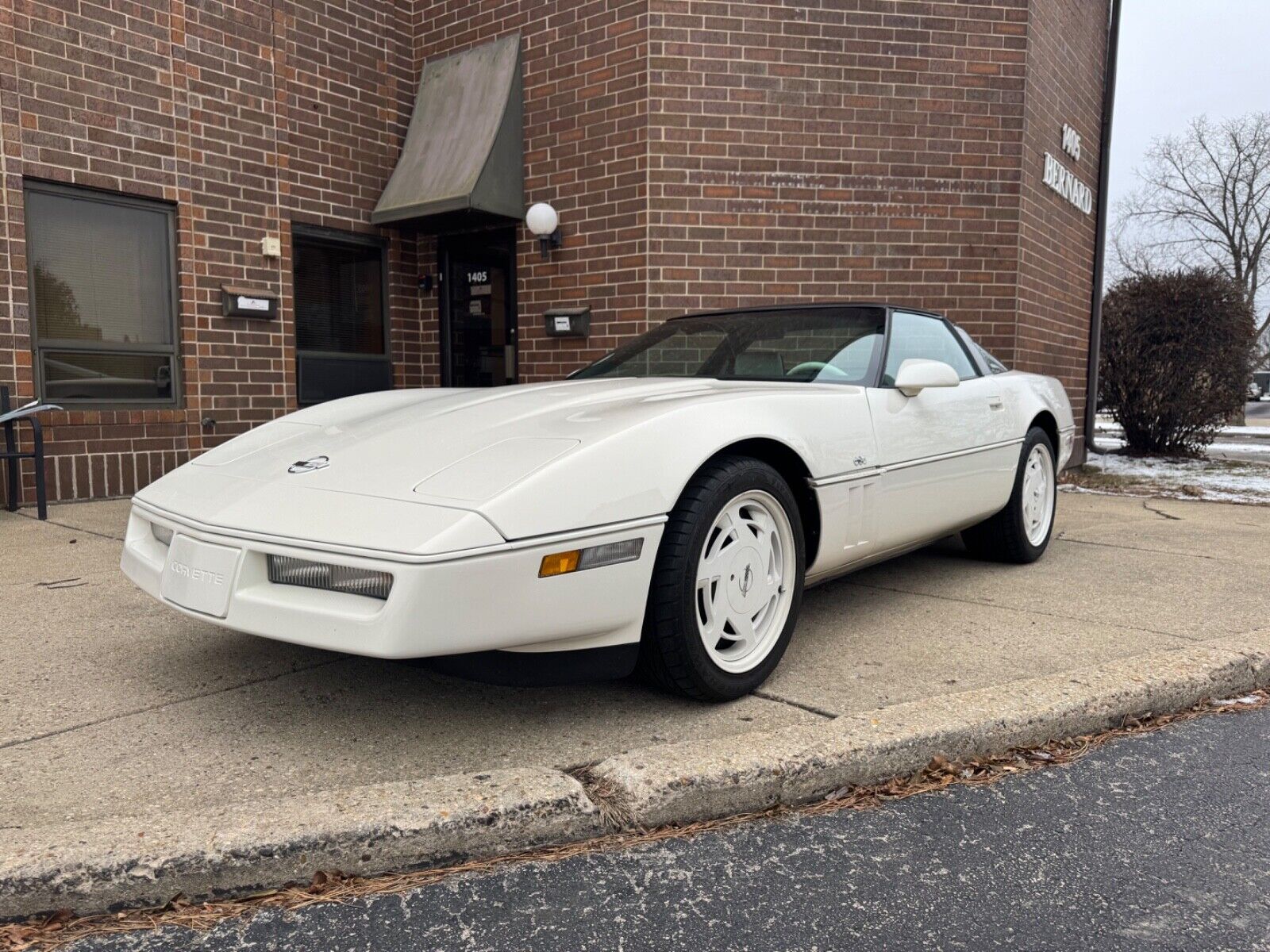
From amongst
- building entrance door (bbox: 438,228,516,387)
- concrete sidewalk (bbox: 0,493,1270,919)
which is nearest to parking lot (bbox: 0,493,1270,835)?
concrete sidewalk (bbox: 0,493,1270,919)

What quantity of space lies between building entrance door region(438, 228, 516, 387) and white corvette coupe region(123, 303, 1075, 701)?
193 inches

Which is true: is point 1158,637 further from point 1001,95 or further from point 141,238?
point 141,238

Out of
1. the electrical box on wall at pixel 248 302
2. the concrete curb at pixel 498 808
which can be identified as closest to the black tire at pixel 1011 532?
the concrete curb at pixel 498 808

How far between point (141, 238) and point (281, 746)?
5.70 metres

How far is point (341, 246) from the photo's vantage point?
8266mm

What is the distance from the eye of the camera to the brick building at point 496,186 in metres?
6.64

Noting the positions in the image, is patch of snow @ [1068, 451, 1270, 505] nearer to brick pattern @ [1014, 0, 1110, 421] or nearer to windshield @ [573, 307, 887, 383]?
brick pattern @ [1014, 0, 1110, 421]

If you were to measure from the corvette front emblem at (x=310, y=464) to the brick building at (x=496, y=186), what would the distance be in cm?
467

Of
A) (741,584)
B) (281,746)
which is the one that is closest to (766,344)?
(741,584)

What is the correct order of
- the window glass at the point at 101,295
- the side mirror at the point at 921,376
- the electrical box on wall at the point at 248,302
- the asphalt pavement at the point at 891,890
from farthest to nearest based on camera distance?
1. the electrical box on wall at the point at 248,302
2. the window glass at the point at 101,295
3. the side mirror at the point at 921,376
4. the asphalt pavement at the point at 891,890

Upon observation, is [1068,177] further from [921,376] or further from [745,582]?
[745,582]

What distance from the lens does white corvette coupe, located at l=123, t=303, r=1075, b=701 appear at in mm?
2176

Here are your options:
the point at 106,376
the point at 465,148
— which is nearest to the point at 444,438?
the point at 106,376

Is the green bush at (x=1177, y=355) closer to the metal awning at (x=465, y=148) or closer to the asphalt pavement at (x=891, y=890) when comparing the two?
the metal awning at (x=465, y=148)
